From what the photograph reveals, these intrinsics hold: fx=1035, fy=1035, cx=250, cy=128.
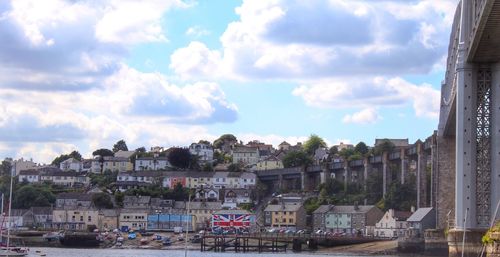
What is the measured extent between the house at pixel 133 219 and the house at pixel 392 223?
43137 mm

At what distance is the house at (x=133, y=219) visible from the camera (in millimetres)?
161500

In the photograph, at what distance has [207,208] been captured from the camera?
166250 millimetres

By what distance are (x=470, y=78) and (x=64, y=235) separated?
93683 millimetres

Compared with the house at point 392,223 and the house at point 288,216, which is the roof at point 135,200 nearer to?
the house at point 288,216

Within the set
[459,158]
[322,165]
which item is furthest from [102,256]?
[322,165]

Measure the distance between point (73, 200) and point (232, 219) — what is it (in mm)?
32140

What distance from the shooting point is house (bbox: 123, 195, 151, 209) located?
545 ft

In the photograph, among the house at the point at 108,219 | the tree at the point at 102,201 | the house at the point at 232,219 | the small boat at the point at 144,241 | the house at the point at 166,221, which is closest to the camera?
the small boat at the point at 144,241

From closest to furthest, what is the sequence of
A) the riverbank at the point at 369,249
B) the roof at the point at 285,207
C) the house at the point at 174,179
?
the riverbank at the point at 369,249 < the roof at the point at 285,207 < the house at the point at 174,179

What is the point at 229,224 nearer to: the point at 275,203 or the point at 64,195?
the point at 275,203

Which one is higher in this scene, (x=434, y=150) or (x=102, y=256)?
(x=434, y=150)

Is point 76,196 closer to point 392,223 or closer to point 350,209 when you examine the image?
point 350,209

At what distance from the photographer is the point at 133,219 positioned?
162 metres

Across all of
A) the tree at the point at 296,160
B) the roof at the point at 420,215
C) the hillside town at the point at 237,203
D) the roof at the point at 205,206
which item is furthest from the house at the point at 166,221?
the roof at the point at 420,215
